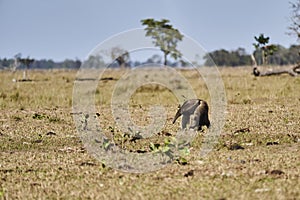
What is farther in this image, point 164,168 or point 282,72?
point 282,72

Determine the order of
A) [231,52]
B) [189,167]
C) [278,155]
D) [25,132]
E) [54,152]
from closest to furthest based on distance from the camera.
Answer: [189,167]
[278,155]
[54,152]
[25,132]
[231,52]

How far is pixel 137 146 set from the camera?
755cm

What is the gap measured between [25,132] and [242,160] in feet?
15.3

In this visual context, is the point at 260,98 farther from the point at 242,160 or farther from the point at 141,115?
the point at 242,160

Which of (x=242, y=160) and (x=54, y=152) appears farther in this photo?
(x=54, y=152)

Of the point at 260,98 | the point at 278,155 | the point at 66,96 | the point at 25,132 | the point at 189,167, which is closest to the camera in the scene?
the point at 189,167

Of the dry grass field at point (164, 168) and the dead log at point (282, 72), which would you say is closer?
the dry grass field at point (164, 168)

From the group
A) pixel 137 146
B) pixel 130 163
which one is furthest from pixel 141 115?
pixel 130 163

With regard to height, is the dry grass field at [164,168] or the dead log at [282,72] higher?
the dead log at [282,72]

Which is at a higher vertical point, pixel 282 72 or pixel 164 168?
pixel 282 72

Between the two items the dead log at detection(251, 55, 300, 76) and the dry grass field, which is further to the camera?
the dead log at detection(251, 55, 300, 76)

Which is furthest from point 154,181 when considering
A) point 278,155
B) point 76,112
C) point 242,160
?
point 76,112

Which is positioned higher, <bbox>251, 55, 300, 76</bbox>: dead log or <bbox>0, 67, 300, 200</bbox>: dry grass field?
<bbox>251, 55, 300, 76</bbox>: dead log

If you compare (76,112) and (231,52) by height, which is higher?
(231,52)
